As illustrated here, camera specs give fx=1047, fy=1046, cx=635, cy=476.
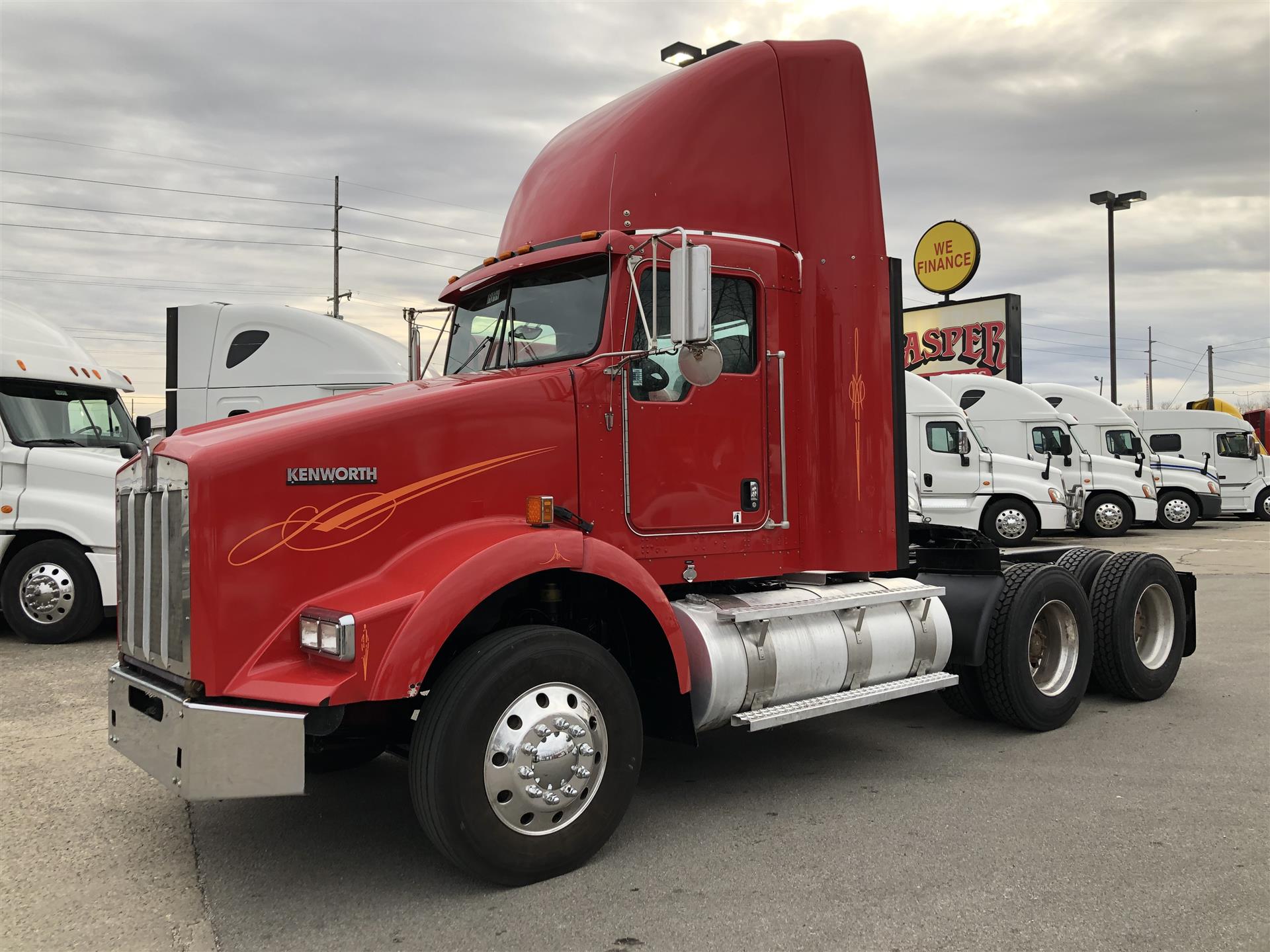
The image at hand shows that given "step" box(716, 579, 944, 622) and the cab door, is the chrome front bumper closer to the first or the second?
the cab door

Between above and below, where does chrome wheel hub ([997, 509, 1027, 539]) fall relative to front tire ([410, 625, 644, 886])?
above

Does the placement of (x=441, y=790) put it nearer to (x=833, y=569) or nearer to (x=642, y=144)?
(x=833, y=569)

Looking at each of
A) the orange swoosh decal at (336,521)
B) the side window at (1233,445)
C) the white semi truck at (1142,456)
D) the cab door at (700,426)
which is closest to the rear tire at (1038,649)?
the cab door at (700,426)

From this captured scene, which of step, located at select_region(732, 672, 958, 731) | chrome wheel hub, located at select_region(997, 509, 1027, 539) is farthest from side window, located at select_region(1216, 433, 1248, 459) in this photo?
step, located at select_region(732, 672, 958, 731)

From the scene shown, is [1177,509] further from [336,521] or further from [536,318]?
[336,521]

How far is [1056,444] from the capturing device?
2038 centimetres

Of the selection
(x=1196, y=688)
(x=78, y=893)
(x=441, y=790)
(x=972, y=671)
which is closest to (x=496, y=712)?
(x=441, y=790)

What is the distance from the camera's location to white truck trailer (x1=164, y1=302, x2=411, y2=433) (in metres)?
13.8

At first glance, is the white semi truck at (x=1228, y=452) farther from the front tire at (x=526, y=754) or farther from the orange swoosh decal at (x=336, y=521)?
the orange swoosh decal at (x=336, y=521)

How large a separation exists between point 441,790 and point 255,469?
141 cm

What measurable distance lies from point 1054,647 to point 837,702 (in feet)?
7.62

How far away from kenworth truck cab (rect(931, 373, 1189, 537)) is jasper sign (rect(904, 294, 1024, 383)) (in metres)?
3.94

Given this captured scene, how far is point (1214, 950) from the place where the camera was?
11.7 feet

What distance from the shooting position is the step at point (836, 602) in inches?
198
